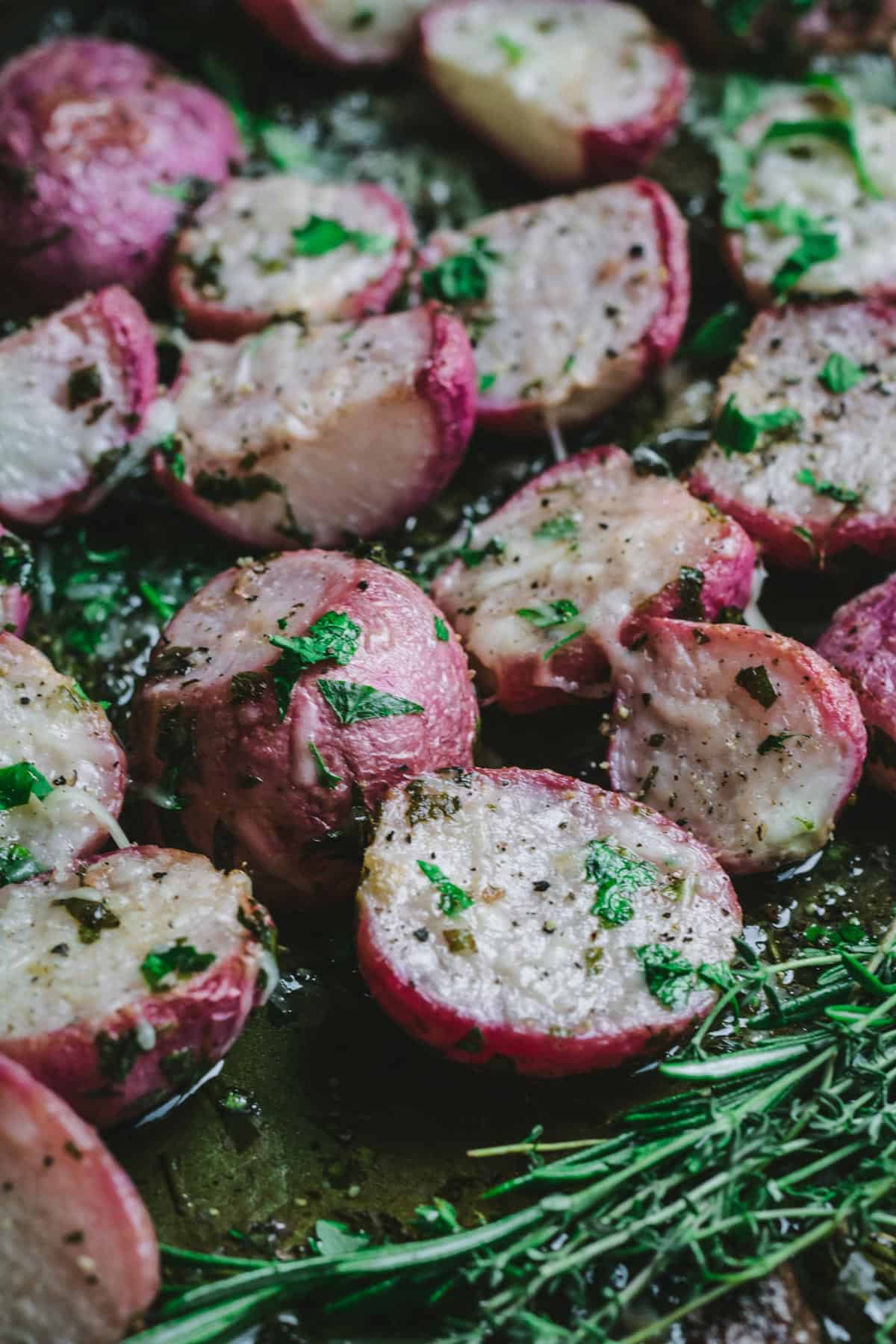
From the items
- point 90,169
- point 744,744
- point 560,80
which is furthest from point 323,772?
point 560,80

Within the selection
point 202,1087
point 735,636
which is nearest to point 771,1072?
point 735,636

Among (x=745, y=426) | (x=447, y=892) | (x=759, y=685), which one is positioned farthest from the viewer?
(x=745, y=426)

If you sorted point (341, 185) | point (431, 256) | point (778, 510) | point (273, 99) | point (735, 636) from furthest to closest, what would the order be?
point (273, 99) < point (341, 185) < point (431, 256) < point (778, 510) < point (735, 636)

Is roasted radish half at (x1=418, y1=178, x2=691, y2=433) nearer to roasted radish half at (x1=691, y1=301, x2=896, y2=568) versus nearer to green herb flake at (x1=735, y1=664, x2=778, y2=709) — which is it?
roasted radish half at (x1=691, y1=301, x2=896, y2=568)

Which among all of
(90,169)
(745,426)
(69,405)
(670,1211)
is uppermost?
(90,169)

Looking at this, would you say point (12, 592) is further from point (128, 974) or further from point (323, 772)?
point (128, 974)

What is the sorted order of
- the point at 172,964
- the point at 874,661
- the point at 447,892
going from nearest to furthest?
the point at 172,964 < the point at 447,892 < the point at 874,661

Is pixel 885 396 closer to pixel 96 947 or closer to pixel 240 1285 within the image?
pixel 96 947
